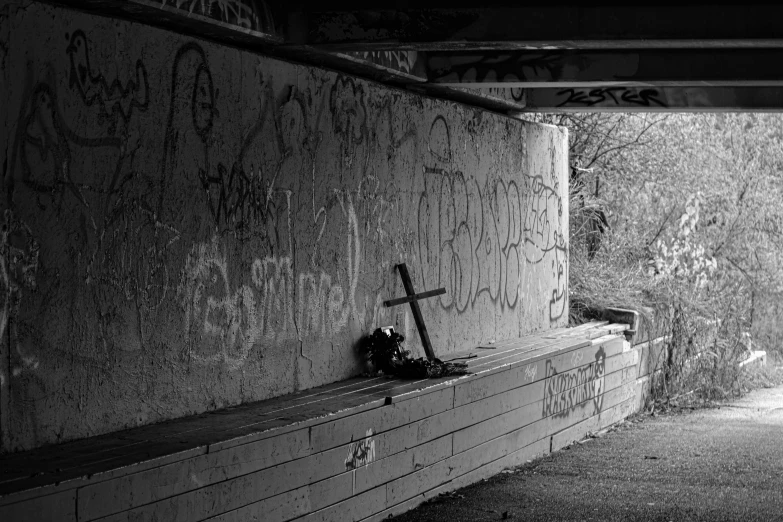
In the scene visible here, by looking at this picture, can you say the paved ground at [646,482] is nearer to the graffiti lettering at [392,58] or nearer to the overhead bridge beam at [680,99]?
the graffiti lettering at [392,58]

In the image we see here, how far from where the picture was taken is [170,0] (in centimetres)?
571

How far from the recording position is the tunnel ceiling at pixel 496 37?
21.9 feet

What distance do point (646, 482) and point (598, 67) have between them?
3626 mm

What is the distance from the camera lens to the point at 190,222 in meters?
6.30

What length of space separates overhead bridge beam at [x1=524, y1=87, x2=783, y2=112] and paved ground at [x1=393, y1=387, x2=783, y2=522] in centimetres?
355

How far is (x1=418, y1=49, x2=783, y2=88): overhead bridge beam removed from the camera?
29.3ft

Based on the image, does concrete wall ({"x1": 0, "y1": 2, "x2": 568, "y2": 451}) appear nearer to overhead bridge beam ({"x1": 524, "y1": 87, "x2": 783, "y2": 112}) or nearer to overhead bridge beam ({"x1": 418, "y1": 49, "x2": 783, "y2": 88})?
overhead bridge beam ({"x1": 418, "y1": 49, "x2": 783, "y2": 88})

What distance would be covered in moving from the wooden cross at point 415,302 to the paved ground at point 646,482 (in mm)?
1255

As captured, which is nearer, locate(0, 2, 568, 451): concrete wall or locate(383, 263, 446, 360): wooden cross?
locate(0, 2, 568, 451): concrete wall

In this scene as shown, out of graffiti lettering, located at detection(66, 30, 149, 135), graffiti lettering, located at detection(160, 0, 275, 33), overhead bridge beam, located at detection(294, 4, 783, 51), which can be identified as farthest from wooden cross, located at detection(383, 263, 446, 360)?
graffiti lettering, located at detection(66, 30, 149, 135)

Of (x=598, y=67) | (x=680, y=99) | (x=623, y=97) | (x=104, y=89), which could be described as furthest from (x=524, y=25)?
(x=680, y=99)

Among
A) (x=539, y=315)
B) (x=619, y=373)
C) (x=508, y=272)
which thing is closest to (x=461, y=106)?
(x=508, y=272)

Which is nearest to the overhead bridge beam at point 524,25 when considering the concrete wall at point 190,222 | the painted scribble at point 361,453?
the concrete wall at point 190,222

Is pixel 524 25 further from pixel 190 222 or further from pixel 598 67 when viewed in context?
pixel 190 222
